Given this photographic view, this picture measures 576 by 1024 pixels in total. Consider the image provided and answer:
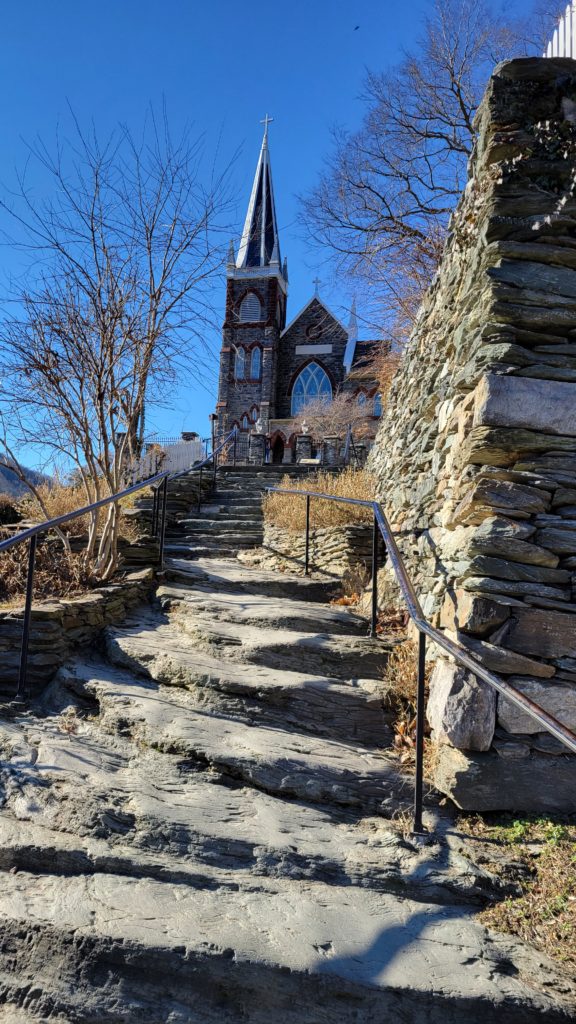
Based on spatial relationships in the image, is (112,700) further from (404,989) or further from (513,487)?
(513,487)

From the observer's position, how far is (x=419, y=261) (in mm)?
9508

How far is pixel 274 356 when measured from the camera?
29.9 m

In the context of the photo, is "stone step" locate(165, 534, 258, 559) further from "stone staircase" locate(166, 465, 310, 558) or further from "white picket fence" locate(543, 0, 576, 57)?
"white picket fence" locate(543, 0, 576, 57)

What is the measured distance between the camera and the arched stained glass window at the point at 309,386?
96.7ft

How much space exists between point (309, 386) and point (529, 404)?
88.1ft

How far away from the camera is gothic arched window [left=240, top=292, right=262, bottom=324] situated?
102ft

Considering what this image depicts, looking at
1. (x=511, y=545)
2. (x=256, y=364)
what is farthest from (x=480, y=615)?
(x=256, y=364)

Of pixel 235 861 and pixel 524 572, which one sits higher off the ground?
pixel 524 572

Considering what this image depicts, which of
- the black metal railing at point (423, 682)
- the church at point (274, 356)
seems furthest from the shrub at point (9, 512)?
the church at point (274, 356)

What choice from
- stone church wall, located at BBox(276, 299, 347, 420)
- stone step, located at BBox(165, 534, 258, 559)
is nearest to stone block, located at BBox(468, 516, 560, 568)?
stone step, located at BBox(165, 534, 258, 559)

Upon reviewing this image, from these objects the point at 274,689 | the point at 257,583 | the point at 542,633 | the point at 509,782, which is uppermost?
the point at 542,633

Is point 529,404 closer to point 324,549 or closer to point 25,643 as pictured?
point 324,549

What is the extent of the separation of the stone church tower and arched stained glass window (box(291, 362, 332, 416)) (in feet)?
3.85

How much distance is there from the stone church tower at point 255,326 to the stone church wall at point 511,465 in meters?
24.7
